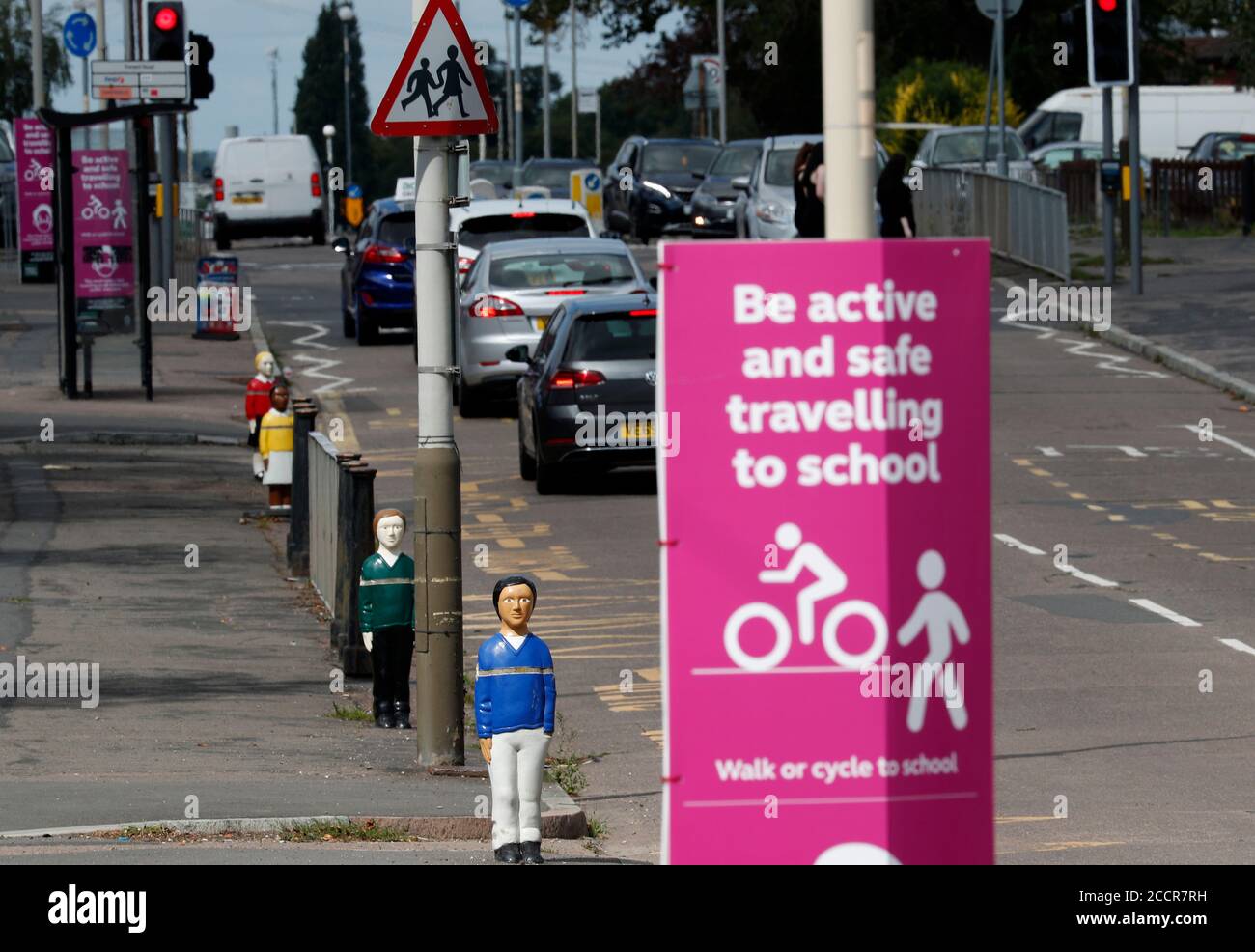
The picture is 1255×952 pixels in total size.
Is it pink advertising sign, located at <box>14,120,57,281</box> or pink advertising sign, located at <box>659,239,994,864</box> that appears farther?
pink advertising sign, located at <box>14,120,57,281</box>

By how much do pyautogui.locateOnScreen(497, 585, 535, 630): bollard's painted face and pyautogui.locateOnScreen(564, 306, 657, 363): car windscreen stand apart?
1118cm

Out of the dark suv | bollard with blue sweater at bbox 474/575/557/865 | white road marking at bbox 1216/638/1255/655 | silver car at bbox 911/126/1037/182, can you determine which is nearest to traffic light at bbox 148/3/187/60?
silver car at bbox 911/126/1037/182

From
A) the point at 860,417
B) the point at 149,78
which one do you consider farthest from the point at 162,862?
the point at 149,78

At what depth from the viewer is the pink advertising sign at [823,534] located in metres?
5.34

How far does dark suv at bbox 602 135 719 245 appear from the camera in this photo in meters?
47.0

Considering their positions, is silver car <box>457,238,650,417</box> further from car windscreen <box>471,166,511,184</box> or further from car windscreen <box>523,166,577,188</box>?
car windscreen <box>471,166,511,184</box>

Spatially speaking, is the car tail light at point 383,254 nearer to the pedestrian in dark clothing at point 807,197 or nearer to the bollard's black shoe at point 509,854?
the pedestrian in dark clothing at point 807,197

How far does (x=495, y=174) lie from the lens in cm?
5728

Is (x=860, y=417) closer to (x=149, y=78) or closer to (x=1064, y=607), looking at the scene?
(x=1064, y=607)

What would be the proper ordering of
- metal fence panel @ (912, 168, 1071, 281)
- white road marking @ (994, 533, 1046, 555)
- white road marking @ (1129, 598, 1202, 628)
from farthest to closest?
1. metal fence panel @ (912, 168, 1071, 281)
2. white road marking @ (994, 533, 1046, 555)
3. white road marking @ (1129, 598, 1202, 628)

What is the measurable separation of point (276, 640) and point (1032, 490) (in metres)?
7.21

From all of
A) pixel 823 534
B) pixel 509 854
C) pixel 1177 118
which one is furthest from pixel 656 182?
pixel 823 534

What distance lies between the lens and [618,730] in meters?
12.3

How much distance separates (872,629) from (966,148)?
37.4 meters
